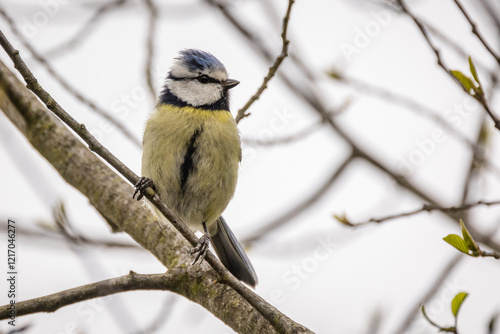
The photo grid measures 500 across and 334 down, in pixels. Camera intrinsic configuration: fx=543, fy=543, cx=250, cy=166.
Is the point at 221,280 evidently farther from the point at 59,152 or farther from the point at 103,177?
the point at 59,152

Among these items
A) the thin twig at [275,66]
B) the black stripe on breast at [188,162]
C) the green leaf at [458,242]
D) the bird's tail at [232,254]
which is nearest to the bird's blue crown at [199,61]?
the black stripe on breast at [188,162]

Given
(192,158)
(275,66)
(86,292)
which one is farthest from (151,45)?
(86,292)

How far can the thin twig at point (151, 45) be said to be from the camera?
3.29 metres

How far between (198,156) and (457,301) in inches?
65.7

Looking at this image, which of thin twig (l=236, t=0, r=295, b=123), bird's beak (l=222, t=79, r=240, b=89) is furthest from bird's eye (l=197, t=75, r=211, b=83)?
thin twig (l=236, t=0, r=295, b=123)

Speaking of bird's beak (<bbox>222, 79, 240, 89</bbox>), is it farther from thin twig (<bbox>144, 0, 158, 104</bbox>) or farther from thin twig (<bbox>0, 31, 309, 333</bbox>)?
thin twig (<bbox>0, 31, 309, 333</bbox>)

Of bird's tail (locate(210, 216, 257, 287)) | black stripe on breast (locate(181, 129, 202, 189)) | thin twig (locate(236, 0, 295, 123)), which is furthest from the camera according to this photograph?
bird's tail (locate(210, 216, 257, 287))

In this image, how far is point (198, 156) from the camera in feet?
10.2

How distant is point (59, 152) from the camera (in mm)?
3113

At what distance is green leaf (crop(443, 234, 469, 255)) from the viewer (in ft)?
6.15

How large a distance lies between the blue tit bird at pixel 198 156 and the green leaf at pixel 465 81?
1.53 meters

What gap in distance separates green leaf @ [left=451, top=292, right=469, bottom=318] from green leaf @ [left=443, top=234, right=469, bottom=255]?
0.15 m

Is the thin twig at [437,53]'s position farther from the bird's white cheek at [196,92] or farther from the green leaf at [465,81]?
the bird's white cheek at [196,92]

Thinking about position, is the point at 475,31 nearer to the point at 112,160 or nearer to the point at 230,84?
the point at 112,160
